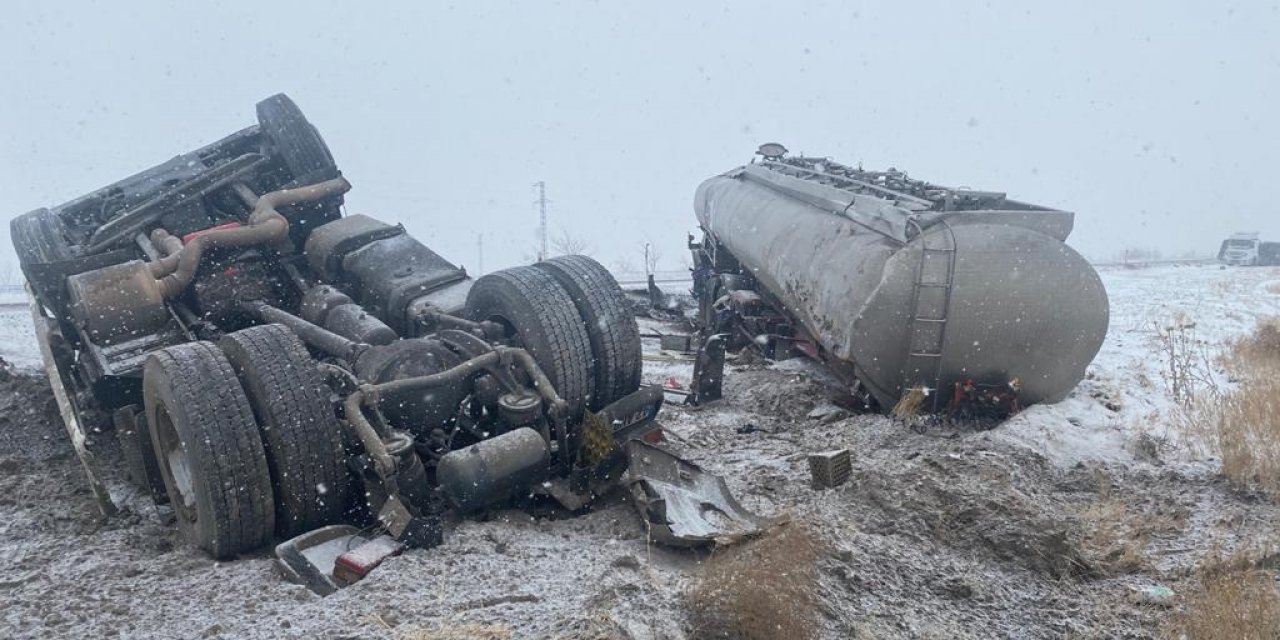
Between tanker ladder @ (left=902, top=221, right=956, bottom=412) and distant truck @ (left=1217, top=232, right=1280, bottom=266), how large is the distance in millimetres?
22106

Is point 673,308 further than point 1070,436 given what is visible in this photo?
Yes

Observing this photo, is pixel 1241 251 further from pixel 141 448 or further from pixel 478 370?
pixel 141 448

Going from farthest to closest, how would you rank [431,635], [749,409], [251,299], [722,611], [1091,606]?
[749,409] < [251,299] < [1091,606] < [722,611] < [431,635]

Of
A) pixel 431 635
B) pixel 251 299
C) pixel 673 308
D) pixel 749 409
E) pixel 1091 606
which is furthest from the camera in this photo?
pixel 673 308

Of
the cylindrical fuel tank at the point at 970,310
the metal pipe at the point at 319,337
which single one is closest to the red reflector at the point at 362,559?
the metal pipe at the point at 319,337

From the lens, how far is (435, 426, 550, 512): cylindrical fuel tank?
3.86 m

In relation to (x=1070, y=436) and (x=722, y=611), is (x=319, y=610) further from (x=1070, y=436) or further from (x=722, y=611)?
(x=1070, y=436)

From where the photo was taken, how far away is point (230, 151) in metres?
7.68

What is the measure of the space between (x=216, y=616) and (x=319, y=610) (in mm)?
414

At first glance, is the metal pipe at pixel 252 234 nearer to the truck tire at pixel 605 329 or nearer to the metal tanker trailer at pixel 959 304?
the truck tire at pixel 605 329

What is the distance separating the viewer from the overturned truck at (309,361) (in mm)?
3826

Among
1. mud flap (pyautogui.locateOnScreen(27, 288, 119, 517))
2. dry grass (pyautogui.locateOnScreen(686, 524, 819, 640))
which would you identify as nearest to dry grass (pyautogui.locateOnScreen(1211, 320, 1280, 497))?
dry grass (pyautogui.locateOnScreen(686, 524, 819, 640))

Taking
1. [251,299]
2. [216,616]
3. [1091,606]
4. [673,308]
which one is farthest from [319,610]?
[673,308]

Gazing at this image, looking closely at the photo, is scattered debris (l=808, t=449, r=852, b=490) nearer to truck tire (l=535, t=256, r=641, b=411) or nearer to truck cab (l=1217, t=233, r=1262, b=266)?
truck tire (l=535, t=256, r=641, b=411)
